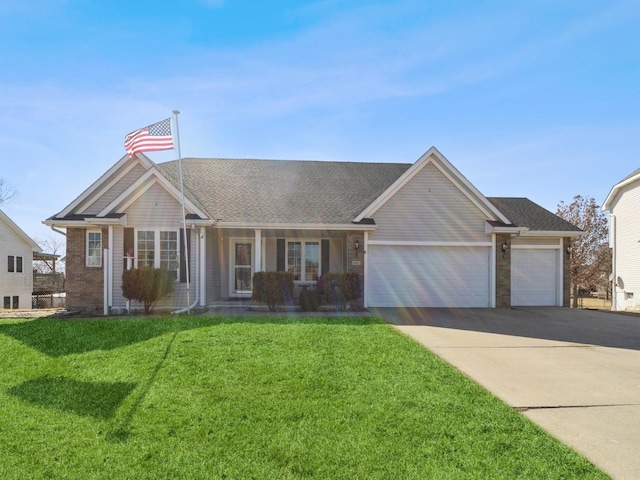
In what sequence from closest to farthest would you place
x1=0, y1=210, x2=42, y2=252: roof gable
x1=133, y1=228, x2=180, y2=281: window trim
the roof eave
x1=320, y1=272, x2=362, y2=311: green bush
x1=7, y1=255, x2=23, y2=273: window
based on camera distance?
x1=320, y1=272, x2=362, y2=311: green bush → x1=133, y1=228, x2=180, y2=281: window trim → the roof eave → x1=0, y1=210, x2=42, y2=252: roof gable → x1=7, y1=255, x2=23, y2=273: window

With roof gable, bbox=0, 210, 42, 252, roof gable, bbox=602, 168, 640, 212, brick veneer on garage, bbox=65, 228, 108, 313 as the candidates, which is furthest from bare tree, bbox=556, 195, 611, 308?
roof gable, bbox=0, 210, 42, 252

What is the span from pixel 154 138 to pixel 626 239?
875 inches

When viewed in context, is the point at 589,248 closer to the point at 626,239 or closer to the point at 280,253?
the point at 626,239

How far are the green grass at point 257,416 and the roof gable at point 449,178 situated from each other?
6896 mm

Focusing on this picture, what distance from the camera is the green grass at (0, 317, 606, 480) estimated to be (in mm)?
3818

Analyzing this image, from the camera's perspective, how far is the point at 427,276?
1469cm

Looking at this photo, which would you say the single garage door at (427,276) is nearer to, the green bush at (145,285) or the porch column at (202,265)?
the porch column at (202,265)

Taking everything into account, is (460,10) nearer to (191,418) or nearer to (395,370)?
(395,370)

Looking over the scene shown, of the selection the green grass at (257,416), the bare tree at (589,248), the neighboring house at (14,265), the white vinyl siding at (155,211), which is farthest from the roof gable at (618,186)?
the neighboring house at (14,265)

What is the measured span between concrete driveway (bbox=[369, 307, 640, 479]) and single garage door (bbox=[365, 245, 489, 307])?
4.35ft

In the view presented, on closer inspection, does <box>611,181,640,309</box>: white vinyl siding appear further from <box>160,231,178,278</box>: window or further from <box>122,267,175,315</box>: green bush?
<box>122,267,175,315</box>: green bush

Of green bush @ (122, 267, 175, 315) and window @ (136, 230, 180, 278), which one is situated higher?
window @ (136, 230, 180, 278)

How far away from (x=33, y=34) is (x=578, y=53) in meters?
14.1

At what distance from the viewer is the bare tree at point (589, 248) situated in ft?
95.8
